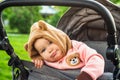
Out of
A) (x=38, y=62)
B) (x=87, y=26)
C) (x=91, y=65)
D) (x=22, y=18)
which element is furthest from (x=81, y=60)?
(x=22, y=18)

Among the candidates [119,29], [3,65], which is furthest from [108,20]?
[3,65]

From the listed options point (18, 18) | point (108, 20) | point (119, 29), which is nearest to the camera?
point (108, 20)

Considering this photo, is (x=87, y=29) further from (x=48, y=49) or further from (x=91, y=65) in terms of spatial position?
(x=91, y=65)

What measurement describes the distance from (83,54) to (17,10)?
32.4m

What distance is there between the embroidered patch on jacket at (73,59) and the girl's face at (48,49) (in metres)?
0.06

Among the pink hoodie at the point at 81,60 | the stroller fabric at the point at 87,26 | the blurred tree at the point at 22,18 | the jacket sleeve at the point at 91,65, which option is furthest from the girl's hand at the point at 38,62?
the blurred tree at the point at 22,18

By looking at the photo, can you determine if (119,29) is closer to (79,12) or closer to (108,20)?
(79,12)

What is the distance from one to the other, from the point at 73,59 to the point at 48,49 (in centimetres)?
20

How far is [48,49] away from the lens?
3789mm

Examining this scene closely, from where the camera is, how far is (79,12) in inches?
184

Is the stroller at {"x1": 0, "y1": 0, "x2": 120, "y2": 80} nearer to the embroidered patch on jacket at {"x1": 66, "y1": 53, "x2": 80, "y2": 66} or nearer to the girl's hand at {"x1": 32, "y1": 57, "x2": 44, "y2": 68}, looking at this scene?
the girl's hand at {"x1": 32, "y1": 57, "x2": 44, "y2": 68}

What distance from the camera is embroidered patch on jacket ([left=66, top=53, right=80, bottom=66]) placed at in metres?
3.76

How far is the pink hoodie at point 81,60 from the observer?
356 cm

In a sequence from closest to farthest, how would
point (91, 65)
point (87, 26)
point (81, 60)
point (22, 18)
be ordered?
point (91, 65), point (81, 60), point (87, 26), point (22, 18)
